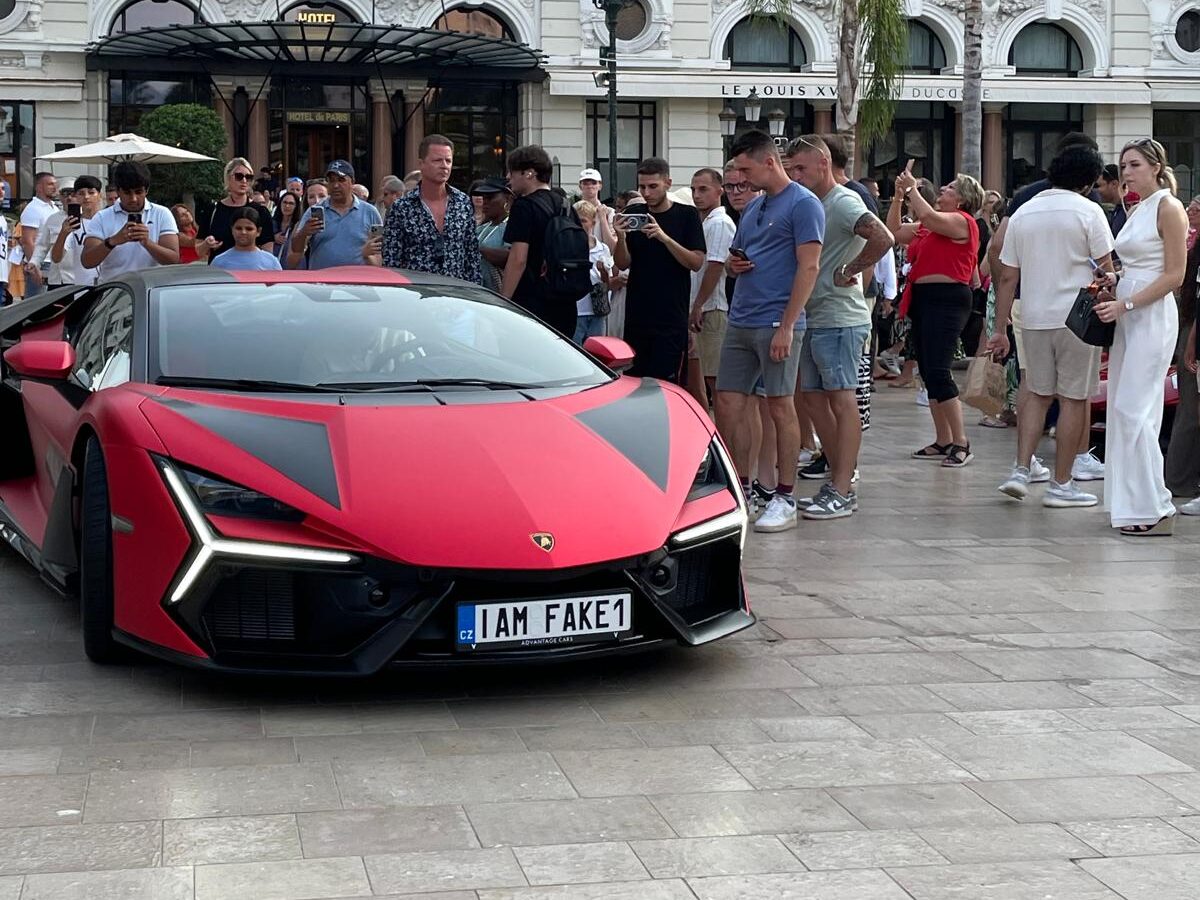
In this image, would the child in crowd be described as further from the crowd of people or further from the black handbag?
the black handbag

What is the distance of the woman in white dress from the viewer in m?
8.61

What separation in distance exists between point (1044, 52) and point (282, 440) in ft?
123

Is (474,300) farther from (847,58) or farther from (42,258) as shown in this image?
(847,58)

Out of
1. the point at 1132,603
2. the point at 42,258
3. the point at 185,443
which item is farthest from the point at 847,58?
the point at 185,443

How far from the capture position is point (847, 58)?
27.6 meters

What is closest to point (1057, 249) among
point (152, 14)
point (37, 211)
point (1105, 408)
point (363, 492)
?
point (1105, 408)

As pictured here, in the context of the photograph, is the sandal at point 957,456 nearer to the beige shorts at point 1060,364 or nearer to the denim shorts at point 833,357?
the beige shorts at point 1060,364

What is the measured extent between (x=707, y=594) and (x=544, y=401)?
85 centimetres

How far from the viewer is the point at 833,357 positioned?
29.3 ft

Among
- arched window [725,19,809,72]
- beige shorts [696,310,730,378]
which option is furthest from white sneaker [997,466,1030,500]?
arched window [725,19,809,72]

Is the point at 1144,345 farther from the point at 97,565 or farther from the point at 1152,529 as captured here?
the point at 97,565

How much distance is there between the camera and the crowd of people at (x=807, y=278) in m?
8.67

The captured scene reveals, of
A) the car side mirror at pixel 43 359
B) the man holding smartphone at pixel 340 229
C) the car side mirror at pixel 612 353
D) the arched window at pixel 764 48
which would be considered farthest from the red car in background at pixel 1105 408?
the arched window at pixel 764 48

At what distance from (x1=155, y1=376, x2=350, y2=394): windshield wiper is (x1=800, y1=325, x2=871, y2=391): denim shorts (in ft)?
12.2
